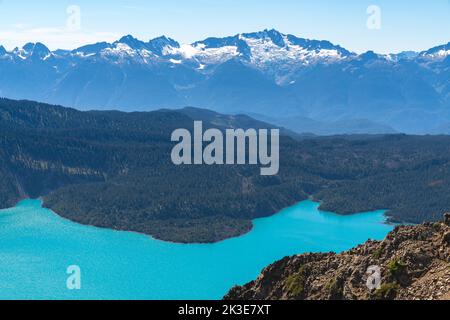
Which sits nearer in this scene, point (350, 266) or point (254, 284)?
point (350, 266)

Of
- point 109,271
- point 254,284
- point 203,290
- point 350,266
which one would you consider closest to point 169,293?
point 203,290

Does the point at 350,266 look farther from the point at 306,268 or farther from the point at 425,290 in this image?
the point at 425,290

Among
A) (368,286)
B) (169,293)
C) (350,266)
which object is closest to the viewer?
(368,286)

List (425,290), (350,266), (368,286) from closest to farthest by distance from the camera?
(425,290)
(368,286)
(350,266)
